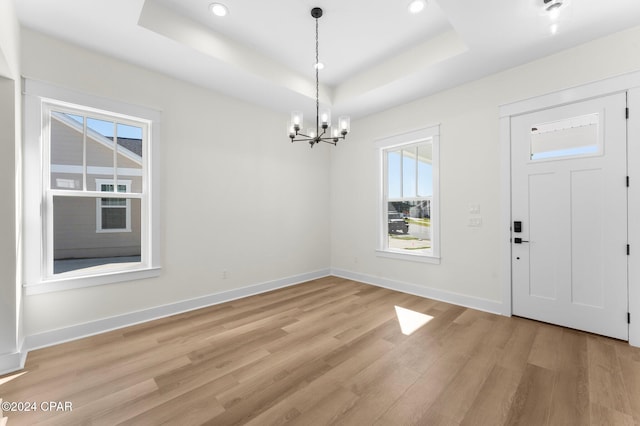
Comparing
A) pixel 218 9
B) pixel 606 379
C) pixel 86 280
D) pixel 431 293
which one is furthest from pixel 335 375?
pixel 218 9

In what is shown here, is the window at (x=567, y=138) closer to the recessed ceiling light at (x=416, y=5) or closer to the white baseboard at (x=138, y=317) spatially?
the recessed ceiling light at (x=416, y=5)

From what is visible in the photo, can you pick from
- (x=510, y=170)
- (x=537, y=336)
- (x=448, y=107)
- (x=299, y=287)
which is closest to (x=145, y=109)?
(x=299, y=287)

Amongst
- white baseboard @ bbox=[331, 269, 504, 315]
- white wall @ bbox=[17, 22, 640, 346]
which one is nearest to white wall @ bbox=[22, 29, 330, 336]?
white wall @ bbox=[17, 22, 640, 346]

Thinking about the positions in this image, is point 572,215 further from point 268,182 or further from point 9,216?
point 9,216

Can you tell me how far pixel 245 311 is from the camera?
3543 millimetres

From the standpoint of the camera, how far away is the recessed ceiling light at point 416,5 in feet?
8.71

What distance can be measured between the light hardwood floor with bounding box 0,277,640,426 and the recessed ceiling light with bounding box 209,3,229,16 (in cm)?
345

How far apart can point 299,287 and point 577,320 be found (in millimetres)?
3662

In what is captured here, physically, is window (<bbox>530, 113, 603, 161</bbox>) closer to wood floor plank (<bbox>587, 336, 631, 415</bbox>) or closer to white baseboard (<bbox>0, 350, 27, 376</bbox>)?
wood floor plank (<bbox>587, 336, 631, 415</bbox>)

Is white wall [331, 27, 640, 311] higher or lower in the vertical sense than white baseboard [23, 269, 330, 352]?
higher

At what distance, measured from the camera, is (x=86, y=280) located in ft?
9.25

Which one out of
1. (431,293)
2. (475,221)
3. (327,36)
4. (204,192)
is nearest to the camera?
(327,36)

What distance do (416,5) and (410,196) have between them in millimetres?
2636

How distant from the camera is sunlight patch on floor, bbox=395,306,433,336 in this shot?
117 inches
